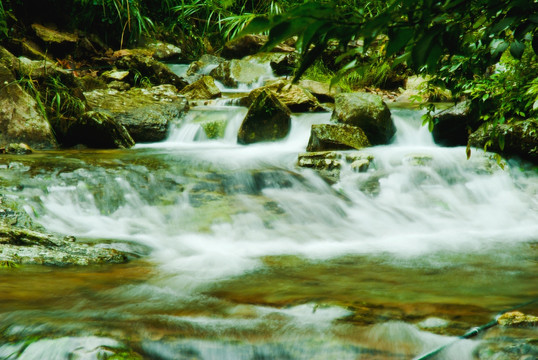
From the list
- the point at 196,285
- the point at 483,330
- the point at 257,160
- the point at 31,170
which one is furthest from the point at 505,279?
the point at 31,170

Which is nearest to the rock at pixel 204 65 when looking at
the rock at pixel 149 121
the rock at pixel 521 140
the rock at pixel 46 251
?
the rock at pixel 149 121

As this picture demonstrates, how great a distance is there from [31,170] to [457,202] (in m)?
4.49

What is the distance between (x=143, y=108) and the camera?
743cm

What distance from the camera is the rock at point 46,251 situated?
2.71 m

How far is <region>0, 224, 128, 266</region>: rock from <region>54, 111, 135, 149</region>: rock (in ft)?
11.1

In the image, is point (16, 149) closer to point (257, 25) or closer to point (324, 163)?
point (324, 163)

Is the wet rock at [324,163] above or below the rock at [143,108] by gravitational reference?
below

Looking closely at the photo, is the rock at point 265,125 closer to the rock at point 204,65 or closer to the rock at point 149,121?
the rock at point 149,121

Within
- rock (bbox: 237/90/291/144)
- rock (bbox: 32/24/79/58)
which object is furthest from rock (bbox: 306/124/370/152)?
rock (bbox: 32/24/79/58)

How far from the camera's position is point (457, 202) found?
4.86 meters

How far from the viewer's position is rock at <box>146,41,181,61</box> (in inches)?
481

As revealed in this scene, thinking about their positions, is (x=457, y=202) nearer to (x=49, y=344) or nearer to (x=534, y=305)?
(x=534, y=305)

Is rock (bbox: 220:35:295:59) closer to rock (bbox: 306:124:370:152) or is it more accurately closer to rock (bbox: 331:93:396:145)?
rock (bbox: 331:93:396:145)

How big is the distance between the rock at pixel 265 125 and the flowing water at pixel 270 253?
8.3 inches
